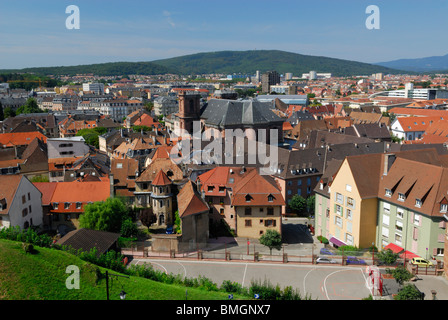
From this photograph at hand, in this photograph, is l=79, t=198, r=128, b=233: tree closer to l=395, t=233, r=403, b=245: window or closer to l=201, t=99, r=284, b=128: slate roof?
l=395, t=233, r=403, b=245: window

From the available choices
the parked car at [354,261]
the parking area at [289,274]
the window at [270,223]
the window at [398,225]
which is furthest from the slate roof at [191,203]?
the window at [398,225]

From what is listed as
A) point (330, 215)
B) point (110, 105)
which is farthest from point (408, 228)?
point (110, 105)

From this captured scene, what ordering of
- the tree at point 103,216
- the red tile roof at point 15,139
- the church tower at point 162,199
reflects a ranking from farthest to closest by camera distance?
the red tile roof at point 15,139, the church tower at point 162,199, the tree at point 103,216

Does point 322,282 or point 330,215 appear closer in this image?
point 322,282

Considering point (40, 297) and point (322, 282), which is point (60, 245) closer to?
point (40, 297)

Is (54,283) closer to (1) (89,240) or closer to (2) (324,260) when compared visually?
(1) (89,240)

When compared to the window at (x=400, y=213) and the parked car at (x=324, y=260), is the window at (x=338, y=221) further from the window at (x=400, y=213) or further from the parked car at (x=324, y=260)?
→ the parked car at (x=324, y=260)
